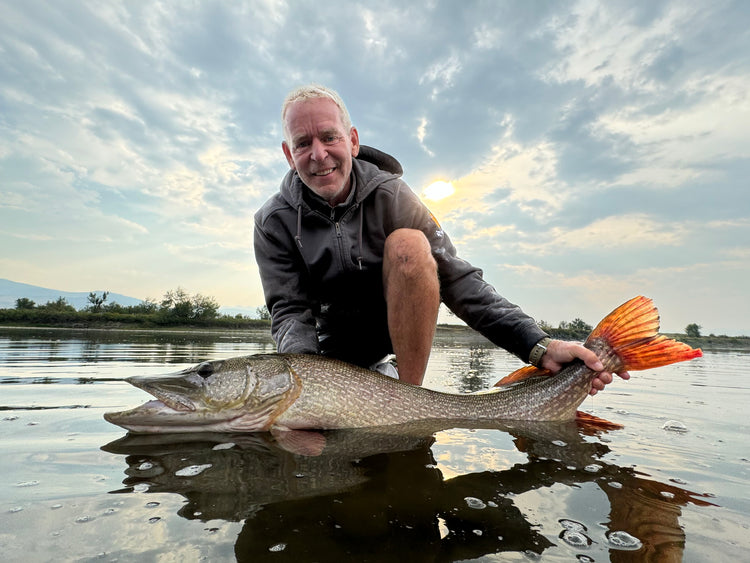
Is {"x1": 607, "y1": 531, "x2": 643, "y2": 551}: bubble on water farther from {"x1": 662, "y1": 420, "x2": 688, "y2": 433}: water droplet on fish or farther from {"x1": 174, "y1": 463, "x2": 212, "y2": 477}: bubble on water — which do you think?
{"x1": 662, "y1": 420, "x2": 688, "y2": 433}: water droplet on fish

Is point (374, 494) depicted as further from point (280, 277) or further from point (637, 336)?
point (280, 277)

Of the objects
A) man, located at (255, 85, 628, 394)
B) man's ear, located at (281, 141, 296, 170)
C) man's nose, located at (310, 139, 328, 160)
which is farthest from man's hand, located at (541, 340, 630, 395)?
man's ear, located at (281, 141, 296, 170)

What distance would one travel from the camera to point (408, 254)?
2.67 meters

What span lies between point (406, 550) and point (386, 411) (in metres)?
1.31

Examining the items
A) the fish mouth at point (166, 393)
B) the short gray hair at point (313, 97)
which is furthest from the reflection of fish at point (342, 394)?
the short gray hair at point (313, 97)

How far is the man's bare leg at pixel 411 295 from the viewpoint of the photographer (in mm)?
2670

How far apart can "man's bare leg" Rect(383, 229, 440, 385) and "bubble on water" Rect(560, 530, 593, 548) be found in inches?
66.5

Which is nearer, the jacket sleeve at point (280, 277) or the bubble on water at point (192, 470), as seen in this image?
the bubble on water at point (192, 470)

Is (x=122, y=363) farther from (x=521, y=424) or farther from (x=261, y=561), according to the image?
(x=261, y=561)

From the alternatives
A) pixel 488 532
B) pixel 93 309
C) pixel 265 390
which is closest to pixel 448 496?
pixel 488 532

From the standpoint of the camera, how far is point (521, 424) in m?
2.36

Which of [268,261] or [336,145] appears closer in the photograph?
[336,145]

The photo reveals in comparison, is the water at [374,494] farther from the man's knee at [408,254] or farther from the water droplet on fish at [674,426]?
the man's knee at [408,254]

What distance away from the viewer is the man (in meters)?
2.72
